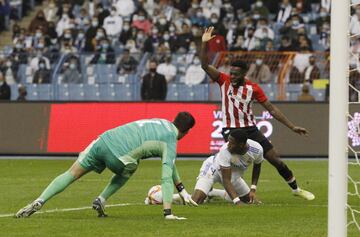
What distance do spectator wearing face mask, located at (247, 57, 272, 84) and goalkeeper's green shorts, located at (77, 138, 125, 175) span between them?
16806 mm

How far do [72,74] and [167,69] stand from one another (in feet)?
9.43

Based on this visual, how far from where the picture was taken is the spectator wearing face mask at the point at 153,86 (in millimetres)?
30688

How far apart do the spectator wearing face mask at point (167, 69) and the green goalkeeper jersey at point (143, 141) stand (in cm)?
1819

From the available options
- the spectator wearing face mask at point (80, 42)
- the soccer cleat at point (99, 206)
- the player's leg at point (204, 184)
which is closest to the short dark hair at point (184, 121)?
the soccer cleat at point (99, 206)

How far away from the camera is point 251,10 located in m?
35.1

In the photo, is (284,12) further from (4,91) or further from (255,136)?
(255,136)

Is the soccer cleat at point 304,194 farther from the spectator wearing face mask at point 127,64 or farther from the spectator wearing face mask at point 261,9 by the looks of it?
the spectator wearing face mask at point 261,9

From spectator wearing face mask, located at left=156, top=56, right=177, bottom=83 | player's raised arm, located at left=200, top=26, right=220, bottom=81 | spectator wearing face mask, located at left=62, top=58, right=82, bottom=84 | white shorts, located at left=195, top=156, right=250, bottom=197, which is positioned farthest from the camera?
spectator wearing face mask, located at left=62, top=58, right=82, bottom=84

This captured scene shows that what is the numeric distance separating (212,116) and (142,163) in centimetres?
254

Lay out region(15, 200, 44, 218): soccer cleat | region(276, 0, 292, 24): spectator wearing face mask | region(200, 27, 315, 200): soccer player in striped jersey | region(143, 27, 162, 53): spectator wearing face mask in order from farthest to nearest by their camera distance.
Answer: region(276, 0, 292, 24): spectator wearing face mask
region(143, 27, 162, 53): spectator wearing face mask
region(200, 27, 315, 200): soccer player in striped jersey
region(15, 200, 44, 218): soccer cleat

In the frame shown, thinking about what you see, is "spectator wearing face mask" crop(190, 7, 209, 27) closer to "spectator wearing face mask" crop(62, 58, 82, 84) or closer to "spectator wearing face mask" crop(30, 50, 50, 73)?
"spectator wearing face mask" crop(62, 58, 82, 84)

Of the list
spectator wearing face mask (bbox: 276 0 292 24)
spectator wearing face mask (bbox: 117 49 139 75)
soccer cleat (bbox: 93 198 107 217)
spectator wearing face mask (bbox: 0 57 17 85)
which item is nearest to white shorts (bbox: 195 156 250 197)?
soccer cleat (bbox: 93 198 107 217)

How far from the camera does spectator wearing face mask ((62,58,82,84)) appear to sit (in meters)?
32.2

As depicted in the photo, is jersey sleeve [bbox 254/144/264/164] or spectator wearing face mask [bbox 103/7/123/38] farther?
spectator wearing face mask [bbox 103/7/123/38]
